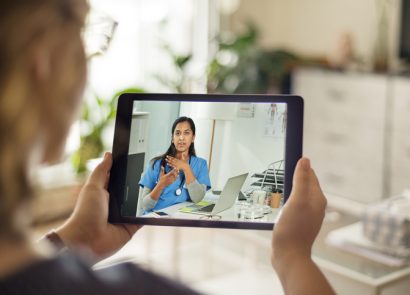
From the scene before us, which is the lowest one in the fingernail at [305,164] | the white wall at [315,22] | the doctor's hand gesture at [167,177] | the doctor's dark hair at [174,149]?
the doctor's hand gesture at [167,177]

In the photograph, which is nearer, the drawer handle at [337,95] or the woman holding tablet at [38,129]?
the woman holding tablet at [38,129]

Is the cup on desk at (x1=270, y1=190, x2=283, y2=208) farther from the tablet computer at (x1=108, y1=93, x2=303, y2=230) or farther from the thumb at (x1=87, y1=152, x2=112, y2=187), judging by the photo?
the thumb at (x1=87, y1=152, x2=112, y2=187)

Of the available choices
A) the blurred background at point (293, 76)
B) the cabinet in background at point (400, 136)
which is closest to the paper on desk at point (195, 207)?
the blurred background at point (293, 76)

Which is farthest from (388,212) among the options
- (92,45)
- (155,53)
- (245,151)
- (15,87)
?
(155,53)

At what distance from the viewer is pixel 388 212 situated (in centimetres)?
186

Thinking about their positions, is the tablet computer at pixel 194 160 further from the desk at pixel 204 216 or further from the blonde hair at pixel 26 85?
the blonde hair at pixel 26 85

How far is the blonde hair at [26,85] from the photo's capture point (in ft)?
1.50

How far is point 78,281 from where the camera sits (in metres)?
0.50

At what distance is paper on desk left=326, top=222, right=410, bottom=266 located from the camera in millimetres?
1897

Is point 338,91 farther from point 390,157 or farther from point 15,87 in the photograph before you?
point 15,87

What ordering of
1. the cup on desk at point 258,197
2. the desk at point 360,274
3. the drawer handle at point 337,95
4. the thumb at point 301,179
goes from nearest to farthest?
the thumb at point 301,179
the cup on desk at point 258,197
the desk at point 360,274
the drawer handle at point 337,95

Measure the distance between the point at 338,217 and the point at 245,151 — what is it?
138cm

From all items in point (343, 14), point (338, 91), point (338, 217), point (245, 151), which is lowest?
point (338, 217)

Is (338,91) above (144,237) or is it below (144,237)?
above
